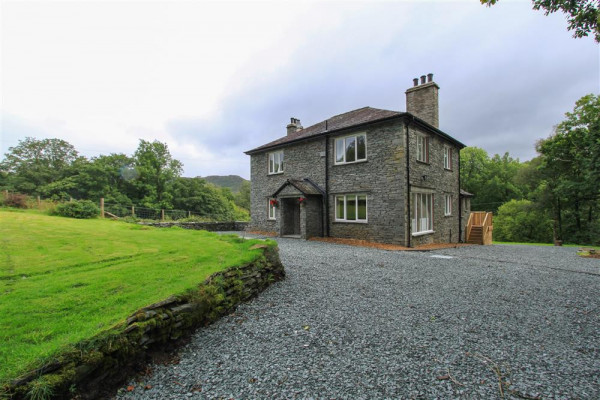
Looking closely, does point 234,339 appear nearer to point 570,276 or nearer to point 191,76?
point 570,276

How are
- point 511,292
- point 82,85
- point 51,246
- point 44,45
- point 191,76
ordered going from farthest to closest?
point 191,76 < point 82,85 < point 44,45 < point 51,246 < point 511,292

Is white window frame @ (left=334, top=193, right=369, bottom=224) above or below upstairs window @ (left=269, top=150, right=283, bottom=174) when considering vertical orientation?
below

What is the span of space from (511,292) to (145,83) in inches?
696

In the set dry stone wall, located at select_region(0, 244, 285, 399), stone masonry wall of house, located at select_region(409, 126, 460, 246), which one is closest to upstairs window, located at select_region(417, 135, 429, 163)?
stone masonry wall of house, located at select_region(409, 126, 460, 246)

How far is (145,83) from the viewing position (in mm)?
14188

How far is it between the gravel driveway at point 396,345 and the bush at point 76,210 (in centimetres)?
1532

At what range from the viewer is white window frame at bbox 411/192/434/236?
13434 millimetres

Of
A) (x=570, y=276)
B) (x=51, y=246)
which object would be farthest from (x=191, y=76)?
(x=570, y=276)

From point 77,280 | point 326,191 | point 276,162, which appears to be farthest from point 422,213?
point 77,280

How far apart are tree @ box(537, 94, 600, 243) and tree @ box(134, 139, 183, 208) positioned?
42463 mm

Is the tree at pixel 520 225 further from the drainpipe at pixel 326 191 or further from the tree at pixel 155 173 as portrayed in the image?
the tree at pixel 155 173

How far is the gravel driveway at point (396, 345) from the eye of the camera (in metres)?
2.69

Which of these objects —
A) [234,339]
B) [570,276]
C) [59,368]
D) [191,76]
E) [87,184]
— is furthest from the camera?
[87,184]

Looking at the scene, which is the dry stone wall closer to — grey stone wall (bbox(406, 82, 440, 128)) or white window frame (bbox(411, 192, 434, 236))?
white window frame (bbox(411, 192, 434, 236))
